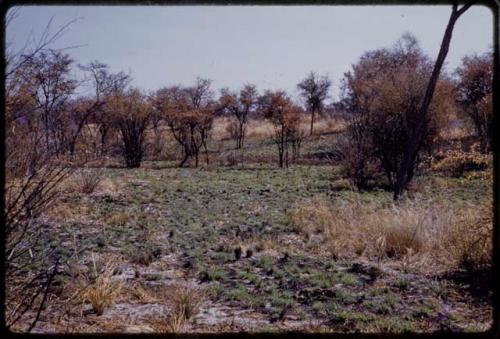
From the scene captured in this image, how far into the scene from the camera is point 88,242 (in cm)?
786

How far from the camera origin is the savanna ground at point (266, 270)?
4.37m

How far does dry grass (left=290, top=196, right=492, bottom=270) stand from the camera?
572 cm

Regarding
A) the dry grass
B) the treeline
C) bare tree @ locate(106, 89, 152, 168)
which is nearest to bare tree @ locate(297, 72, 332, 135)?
the treeline

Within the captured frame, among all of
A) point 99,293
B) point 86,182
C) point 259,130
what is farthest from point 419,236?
point 259,130

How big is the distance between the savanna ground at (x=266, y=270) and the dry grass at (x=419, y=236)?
0.02m

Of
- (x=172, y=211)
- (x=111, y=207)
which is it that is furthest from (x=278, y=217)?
(x=111, y=207)

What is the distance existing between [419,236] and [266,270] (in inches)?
90.5

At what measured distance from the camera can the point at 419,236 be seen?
659 cm

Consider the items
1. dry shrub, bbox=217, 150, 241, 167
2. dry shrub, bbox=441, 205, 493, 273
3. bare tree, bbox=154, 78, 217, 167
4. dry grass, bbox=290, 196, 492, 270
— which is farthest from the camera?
bare tree, bbox=154, 78, 217, 167

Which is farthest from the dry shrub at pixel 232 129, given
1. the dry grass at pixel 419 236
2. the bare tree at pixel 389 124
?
the dry grass at pixel 419 236

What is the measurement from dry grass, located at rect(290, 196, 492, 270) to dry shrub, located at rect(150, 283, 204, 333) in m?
2.82

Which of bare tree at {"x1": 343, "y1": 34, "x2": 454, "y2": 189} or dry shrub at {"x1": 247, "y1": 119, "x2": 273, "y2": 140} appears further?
dry shrub at {"x1": 247, "y1": 119, "x2": 273, "y2": 140}

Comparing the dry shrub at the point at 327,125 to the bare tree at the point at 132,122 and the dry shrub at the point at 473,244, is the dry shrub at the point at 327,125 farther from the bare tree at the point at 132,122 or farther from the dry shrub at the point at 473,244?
the dry shrub at the point at 473,244

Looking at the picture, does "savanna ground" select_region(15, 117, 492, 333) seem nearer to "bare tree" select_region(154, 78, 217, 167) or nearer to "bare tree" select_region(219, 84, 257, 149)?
"bare tree" select_region(154, 78, 217, 167)
